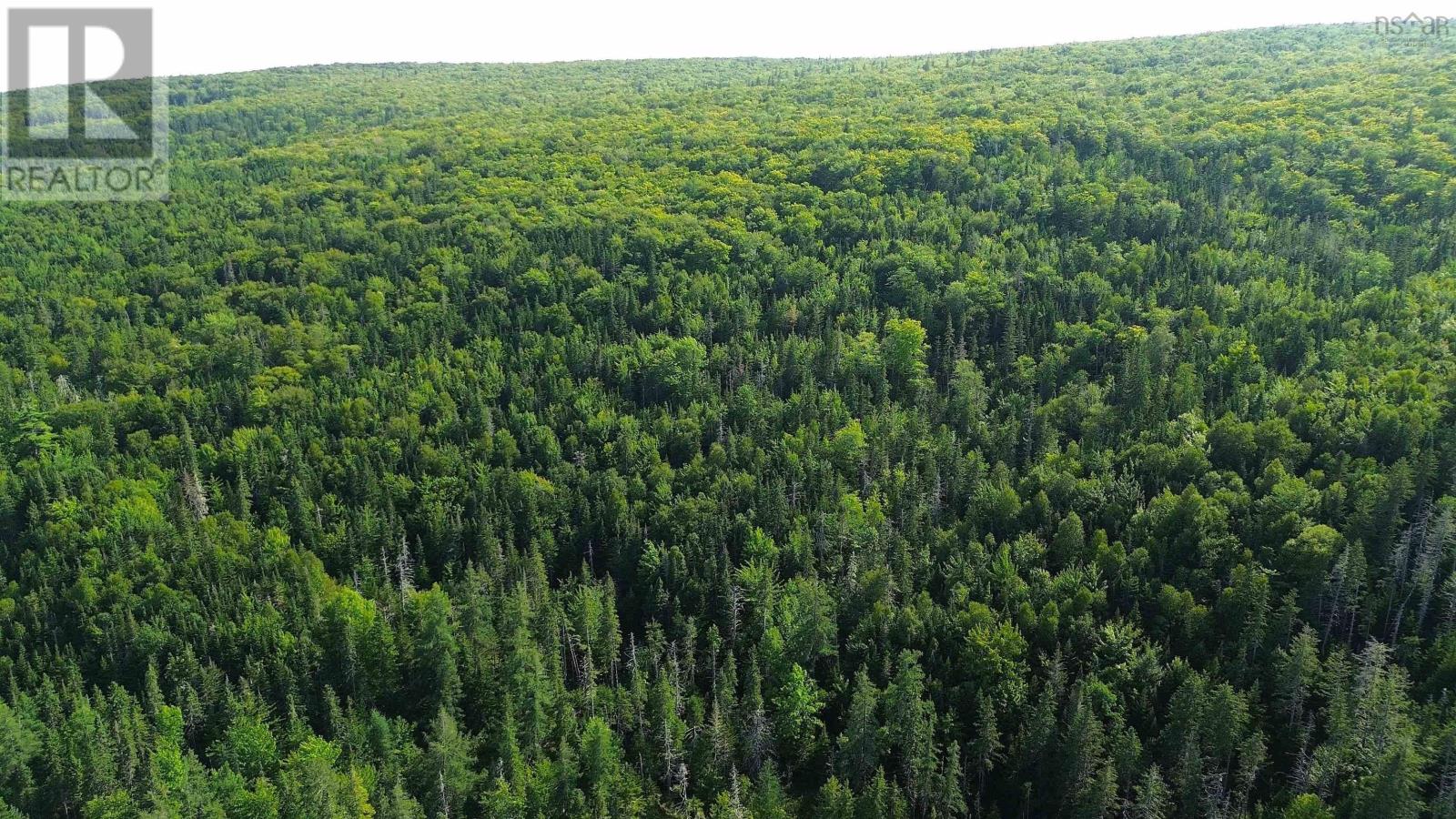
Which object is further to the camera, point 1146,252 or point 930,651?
point 1146,252

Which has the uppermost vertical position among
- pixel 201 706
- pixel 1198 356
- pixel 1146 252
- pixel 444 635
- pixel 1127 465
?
pixel 1146 252

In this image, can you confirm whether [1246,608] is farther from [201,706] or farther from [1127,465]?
[201,706]

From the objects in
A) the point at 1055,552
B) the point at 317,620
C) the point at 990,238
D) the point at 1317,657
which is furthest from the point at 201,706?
the point at 990,238

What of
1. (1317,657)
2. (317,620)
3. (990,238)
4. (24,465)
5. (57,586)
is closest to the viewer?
(1317,657)

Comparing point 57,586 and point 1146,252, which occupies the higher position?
point 1146,252

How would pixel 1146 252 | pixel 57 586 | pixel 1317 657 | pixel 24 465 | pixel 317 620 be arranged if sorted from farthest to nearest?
1. pixel 1146 252
2. pixel 24 465
3. pixel 57 586
4. pixel 317 620
5. pixel 1317 657

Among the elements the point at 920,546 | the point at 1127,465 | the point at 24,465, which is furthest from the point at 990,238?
the point at 24,465
